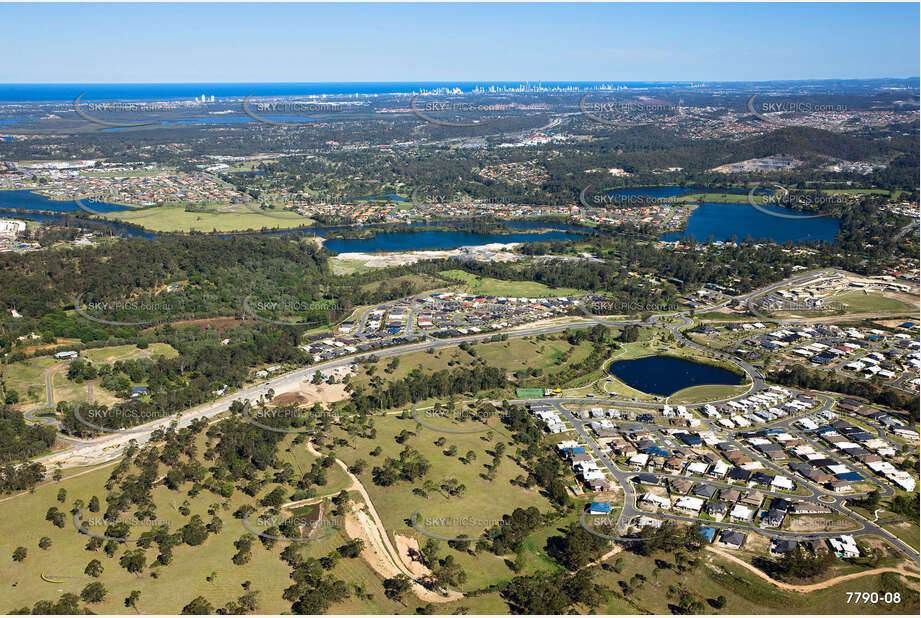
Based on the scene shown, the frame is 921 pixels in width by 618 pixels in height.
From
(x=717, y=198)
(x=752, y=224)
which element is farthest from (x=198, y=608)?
(x=717, y=198)

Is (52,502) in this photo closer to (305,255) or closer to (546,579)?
(546,579)

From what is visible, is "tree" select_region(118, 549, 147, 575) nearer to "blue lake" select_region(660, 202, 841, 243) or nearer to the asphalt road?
the asphalt road

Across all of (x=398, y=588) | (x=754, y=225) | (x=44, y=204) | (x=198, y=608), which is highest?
(x=44, y=204)

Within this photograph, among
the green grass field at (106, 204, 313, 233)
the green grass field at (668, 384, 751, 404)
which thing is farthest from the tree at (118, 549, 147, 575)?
the green grass field at (106, 204, 313, 233)

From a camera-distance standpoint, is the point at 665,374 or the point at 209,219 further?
the point at 209,219

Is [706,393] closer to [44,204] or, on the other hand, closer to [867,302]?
[867,302]

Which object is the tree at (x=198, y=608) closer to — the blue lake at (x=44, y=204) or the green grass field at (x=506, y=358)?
the green grass field at (x=506, y=358)
